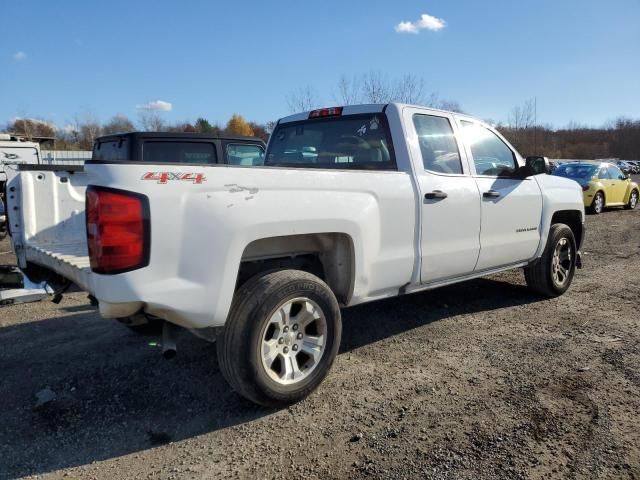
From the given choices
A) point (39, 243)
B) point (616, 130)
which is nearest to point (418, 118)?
point (39, 243)

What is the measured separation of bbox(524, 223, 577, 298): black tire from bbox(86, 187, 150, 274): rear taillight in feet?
14.7

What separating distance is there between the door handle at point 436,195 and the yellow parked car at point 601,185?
1352 cm

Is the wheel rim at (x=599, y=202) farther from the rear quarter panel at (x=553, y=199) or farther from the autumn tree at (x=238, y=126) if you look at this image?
the autumn tree at (x=238, y=126)

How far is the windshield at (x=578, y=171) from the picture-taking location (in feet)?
Answer: 52.5

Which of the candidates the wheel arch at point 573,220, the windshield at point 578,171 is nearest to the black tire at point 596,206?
the windshield at point 578,171

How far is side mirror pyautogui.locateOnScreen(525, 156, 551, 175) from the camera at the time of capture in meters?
4.90

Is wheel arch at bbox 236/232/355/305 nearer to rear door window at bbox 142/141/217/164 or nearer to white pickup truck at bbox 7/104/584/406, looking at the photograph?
white pickup truck at bbox 7/104/584/406

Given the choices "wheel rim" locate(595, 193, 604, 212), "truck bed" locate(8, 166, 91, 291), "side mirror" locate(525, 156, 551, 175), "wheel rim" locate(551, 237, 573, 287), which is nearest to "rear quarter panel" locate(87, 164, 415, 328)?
"truck bed" locate(8, 166, 91, 291)

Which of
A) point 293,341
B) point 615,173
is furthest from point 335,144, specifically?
point 615,173

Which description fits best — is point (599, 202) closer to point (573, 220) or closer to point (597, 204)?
point (597, 204)

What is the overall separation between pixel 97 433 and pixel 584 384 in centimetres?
326

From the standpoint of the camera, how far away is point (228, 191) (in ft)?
9.18

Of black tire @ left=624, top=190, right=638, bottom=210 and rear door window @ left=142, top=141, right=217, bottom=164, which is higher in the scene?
rear door window @ left=142, top=141, right=217, bottom=164

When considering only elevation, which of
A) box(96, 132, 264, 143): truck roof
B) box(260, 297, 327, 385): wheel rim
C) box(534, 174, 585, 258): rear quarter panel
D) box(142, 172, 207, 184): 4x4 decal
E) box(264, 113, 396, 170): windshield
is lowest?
box(260, 297, 327, 385): wheel rim
